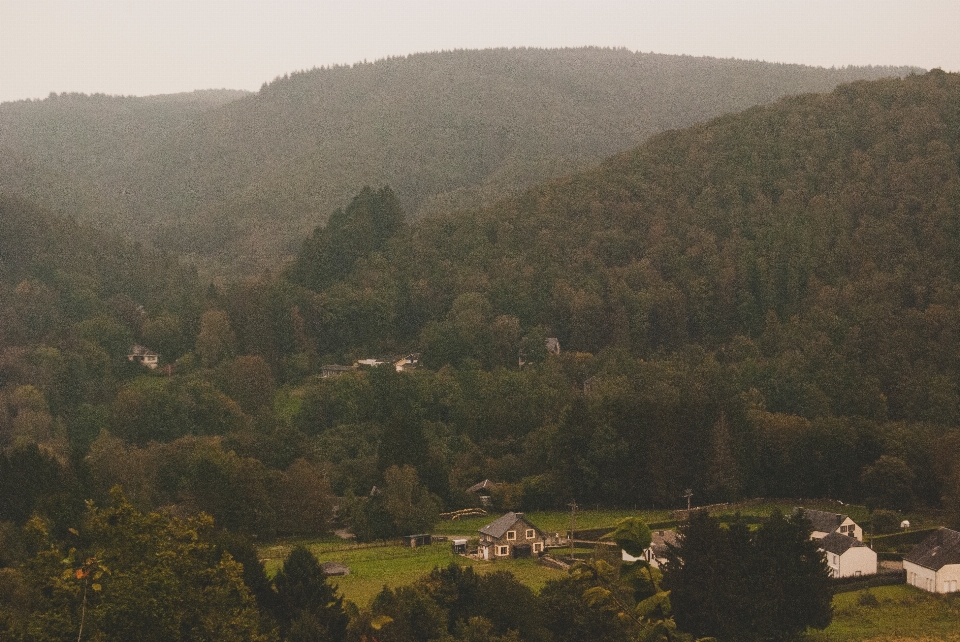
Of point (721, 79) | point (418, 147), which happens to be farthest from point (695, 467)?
point (721, 79)

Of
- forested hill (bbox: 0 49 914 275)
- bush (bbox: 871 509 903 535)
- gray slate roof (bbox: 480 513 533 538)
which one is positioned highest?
forested hill (bbox: 0 49 914 275)

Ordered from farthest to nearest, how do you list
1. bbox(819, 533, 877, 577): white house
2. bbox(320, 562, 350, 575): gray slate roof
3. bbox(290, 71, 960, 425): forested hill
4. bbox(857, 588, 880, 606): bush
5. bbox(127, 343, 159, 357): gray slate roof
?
1. bbox(127, 343, 159, 357): gray slate roof
2. bbox(290, 71, 960, 425): forested hill
3. bbox(320, 562, 350, 575): gray slate roof
4. bbox(819, 533, 877, 577): white house
5. bbox(857, 588, 880, 606): bush

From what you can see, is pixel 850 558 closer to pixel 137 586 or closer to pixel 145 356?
pixel 137 586

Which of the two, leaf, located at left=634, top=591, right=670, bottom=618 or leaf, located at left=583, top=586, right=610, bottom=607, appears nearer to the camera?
leaf, located at left=583, top=586, right=610, bottom=607

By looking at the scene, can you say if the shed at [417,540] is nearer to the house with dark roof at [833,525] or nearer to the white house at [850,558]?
the house with dark roof at [833,525]

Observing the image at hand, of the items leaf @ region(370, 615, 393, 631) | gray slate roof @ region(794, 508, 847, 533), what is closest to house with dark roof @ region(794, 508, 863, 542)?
gray slate roof @ region(794, 508, 847, 533)

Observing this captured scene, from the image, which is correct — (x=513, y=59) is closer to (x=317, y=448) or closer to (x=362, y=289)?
(x=362, y=289)

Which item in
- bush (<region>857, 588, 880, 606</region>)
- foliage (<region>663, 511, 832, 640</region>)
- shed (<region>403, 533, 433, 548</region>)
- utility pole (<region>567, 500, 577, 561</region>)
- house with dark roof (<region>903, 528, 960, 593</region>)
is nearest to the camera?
foliage (<region>663, 511, 832, 640</region>)

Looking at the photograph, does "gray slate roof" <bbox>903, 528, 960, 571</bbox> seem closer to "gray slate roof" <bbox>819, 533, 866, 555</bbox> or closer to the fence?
the fence
